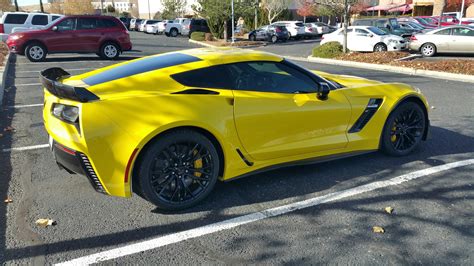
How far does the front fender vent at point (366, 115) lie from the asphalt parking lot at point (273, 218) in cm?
49

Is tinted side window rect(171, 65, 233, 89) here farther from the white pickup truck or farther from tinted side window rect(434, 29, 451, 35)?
the white pickup truck

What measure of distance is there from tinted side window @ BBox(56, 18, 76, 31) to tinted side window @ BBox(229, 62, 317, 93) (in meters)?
13.9

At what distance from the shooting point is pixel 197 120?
3496 mm

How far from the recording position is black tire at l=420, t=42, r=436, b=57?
55.4 feet

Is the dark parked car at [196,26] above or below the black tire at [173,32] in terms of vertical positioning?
above

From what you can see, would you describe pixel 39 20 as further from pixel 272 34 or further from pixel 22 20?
pixel 272 34

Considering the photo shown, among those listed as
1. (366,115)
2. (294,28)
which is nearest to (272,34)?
(294,28)

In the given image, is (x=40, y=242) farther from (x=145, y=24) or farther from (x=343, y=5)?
(x=145, y=24)

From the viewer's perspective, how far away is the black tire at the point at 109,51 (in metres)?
16.4

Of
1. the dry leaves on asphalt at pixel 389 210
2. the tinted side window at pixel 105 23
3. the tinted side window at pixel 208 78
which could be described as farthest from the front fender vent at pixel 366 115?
the tinted side window at pixel 105 23

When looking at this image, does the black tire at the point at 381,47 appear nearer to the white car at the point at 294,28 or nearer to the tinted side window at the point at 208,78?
the white car at the point at 294,28

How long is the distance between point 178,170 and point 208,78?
3.00 feet

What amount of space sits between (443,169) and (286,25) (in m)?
29.6

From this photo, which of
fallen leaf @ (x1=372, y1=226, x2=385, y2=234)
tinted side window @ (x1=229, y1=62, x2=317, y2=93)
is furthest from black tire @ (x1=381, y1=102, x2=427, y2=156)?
fallen leaf @ (x1=372, y1=226, x2=385, y2=234)
